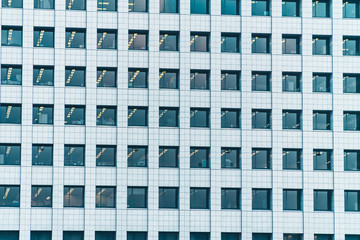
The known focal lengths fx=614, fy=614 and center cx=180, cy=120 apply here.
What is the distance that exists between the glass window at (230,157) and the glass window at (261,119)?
3087 millimetres

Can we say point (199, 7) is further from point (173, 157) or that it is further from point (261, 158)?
point (261, 158)

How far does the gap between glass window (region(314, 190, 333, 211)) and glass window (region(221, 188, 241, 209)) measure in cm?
736

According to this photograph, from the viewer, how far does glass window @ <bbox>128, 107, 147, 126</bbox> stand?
56781 mm

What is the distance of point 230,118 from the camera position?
57.8 metres

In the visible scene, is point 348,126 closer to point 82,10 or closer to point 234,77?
point 234,77

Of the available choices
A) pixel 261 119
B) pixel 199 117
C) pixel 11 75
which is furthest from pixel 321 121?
pixel 11 75

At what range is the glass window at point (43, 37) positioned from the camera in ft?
186

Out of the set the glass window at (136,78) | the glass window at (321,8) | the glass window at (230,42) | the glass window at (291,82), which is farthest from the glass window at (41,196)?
the glass window at (321,8)

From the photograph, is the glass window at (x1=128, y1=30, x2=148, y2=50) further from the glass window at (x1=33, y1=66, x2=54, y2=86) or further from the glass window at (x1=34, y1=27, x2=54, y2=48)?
the glass window at (x1=33, y1=66, x2=54, y2=86)

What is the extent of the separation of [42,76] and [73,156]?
792 cm

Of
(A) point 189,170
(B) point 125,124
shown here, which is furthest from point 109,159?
(A) point 189,170

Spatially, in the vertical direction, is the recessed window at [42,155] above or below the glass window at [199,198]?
above

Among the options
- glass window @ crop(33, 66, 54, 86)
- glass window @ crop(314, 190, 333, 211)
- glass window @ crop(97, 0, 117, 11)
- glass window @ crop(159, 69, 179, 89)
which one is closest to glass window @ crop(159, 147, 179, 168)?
glass window @ crop(159, 69, 179, 89)

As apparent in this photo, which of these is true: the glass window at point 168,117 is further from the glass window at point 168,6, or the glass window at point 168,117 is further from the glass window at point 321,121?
the glass window at point 321,121
